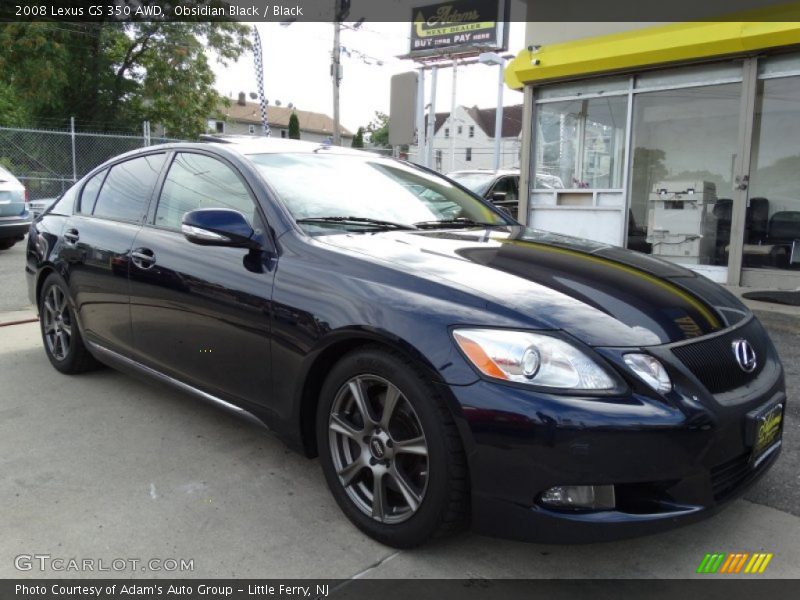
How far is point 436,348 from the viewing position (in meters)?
2.20

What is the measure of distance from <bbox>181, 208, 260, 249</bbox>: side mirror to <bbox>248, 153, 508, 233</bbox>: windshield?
0.23m

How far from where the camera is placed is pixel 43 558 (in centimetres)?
240

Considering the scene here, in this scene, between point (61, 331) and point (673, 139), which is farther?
point (673, 139)

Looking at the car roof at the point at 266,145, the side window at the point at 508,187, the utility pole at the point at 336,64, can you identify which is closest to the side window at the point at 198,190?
the car roof at the point at 266,145

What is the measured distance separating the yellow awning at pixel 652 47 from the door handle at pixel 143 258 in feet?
24.2

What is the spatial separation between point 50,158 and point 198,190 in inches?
646

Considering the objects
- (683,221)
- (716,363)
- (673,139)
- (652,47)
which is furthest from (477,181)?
(716,363)

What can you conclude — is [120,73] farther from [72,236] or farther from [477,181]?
[72,236]

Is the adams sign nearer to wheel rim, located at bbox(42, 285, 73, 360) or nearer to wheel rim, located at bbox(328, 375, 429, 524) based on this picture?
wheel rim, located at bbox(42, 285, 73, 360)

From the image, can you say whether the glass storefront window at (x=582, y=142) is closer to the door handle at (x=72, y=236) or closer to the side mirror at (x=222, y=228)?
the door handle at (x=72, y=236)

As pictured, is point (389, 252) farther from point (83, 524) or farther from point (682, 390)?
point (83, 524)

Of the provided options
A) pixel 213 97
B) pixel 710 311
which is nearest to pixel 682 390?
pixel 710 311

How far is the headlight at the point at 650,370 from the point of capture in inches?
82.8

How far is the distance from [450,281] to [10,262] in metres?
9.71
